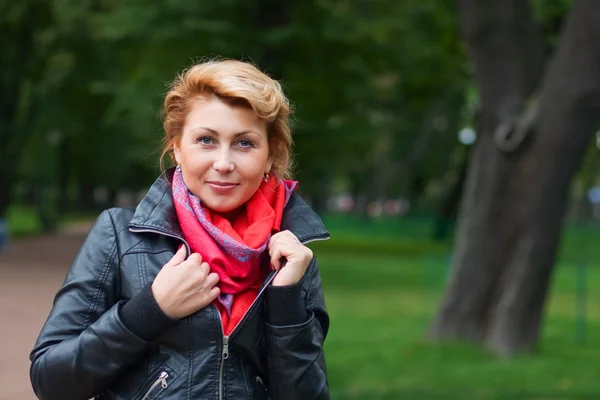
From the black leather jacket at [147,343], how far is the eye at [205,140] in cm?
16

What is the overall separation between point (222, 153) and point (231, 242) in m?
0.22

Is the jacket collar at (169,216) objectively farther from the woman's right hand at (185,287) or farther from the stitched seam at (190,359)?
the stitched seam at (190,359)

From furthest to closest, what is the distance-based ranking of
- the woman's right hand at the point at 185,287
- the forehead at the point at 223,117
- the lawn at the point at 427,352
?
the lawn at the point at 427,352 < the forehead at the point at 223,117 < the woman's right hand at the point at 185,287

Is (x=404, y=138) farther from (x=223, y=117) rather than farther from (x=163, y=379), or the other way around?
(x=163, y=379)

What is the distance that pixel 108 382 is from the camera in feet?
7.63

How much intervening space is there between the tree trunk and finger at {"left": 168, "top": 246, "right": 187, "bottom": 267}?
7917 mm

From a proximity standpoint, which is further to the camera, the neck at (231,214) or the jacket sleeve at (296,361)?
the neck at (231,214)

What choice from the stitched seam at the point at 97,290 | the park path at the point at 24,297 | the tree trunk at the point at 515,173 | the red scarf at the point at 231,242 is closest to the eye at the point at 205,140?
the red scarf at the point at 231,242

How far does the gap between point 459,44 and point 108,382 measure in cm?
2461

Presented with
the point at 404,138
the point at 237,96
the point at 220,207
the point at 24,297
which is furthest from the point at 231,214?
the point at 404,138

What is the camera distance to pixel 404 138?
4750 cm

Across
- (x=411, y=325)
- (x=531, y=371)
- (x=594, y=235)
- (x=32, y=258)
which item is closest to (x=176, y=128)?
(x=531, y=371)

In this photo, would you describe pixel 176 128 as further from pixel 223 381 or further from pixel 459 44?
pixel 459 44

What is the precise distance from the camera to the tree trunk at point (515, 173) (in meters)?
9.73
